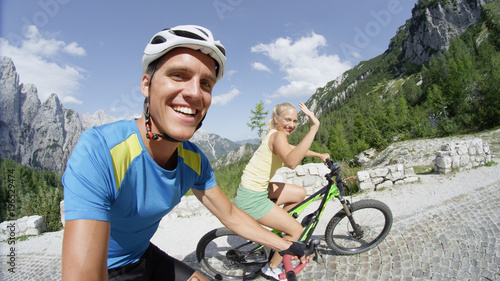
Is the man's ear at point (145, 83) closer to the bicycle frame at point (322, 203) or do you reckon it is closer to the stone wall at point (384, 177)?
the bicycle frame at point (322, 203)

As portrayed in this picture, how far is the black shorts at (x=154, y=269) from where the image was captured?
64.7 inches

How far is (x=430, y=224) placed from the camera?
161 inches

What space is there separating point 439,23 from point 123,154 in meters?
113

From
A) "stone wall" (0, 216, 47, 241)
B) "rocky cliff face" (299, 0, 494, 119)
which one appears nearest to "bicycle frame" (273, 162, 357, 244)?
"stone wall" (0, 216, 47, 241)

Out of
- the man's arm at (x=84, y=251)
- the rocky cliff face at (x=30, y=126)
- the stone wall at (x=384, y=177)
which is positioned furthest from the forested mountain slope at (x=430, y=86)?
the rocky cliff face at (x=30, y=126)

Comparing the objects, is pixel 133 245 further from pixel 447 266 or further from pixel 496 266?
pixel 496 266

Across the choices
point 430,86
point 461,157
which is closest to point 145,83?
point 461,157

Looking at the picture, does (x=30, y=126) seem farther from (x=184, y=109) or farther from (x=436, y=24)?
(x=436, y=24)

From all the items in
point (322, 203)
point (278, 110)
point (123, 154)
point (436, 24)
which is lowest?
point (322, 203)

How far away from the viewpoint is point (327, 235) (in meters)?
3.41

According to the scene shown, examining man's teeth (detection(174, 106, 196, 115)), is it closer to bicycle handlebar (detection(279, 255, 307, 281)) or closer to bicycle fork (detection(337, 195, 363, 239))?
bicycle handlebar (detection(279, 255, 307, 281))

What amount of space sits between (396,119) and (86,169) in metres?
41.5

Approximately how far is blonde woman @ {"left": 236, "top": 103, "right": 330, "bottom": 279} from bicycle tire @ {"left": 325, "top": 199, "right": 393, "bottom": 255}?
0.76 m

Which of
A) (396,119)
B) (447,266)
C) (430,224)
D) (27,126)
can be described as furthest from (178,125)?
(27,126)
